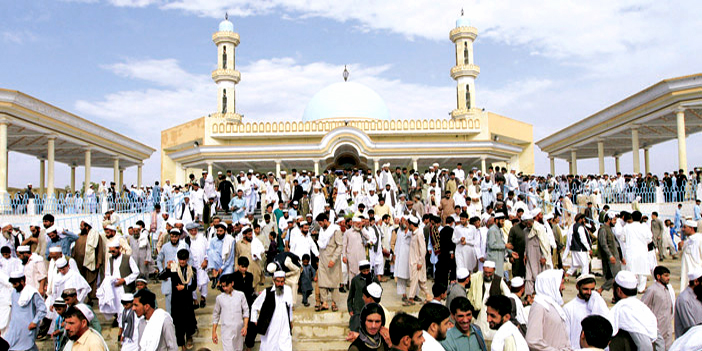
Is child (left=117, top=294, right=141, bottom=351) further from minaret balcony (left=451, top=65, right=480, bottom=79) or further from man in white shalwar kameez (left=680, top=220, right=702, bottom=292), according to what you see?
minaret balcony (left=451, top=65, right=480, bottom=79)

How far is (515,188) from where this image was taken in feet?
50.0

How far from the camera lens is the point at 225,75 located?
29297 millimetres

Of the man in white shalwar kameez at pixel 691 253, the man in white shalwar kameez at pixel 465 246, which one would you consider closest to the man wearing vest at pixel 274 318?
the man in white shalwar kameez at pixel 465 246

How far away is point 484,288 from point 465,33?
2542 centimetres

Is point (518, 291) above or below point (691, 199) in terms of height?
below

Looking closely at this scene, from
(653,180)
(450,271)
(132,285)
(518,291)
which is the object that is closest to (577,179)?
(653,180)

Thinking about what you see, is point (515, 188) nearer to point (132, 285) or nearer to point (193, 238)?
point (193, 238)

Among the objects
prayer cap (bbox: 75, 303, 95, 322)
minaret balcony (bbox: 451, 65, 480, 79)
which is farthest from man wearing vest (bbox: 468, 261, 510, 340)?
minaret balcony (bbox: 451, 65, 480, 79)

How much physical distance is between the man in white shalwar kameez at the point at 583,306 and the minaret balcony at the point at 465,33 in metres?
26.3

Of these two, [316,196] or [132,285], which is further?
[316,196]

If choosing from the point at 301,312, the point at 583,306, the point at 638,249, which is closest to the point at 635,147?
the point at 638,249

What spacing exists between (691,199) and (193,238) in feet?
49.8

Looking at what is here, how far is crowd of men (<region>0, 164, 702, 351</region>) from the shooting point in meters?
4.20

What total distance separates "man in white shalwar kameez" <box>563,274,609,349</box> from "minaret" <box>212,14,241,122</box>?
2632 centimetres
